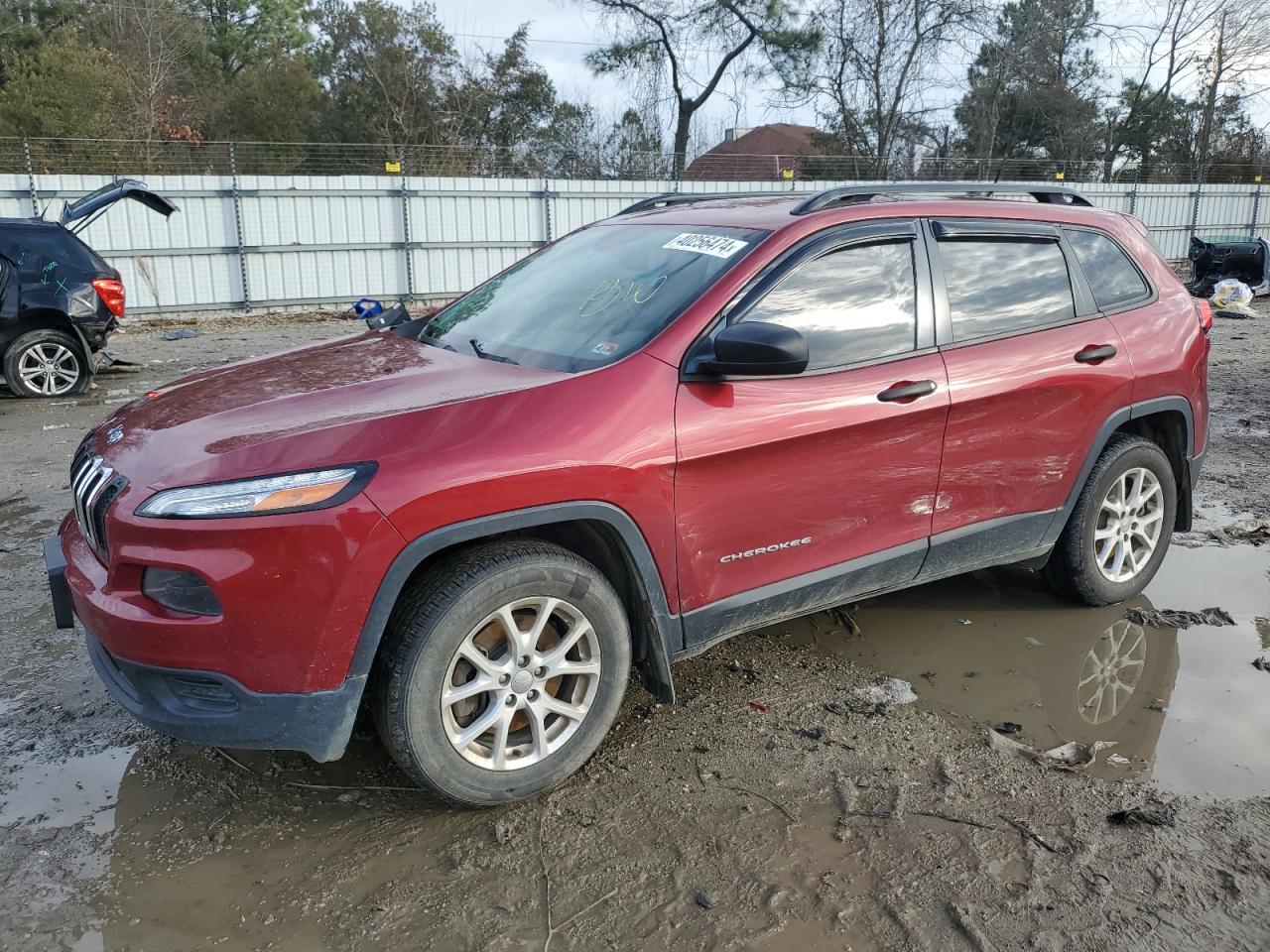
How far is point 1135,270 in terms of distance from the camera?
4414 millimetres

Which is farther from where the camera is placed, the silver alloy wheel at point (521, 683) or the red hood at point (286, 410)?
the silver alloy wheel at point (521, 683)

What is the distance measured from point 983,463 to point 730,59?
29.2 meters

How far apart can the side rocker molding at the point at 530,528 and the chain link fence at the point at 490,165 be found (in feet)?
40.9

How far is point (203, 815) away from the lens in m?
3.03

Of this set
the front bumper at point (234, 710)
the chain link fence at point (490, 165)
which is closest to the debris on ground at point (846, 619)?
the front bumper at point (234, 710)

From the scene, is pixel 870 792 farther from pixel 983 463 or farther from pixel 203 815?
pixel 203 815

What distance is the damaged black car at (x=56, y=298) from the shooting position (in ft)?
29.8

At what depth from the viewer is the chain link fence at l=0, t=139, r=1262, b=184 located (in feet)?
57.6

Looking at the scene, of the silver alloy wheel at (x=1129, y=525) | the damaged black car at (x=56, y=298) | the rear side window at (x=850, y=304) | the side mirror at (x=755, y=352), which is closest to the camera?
the side mirror at (x=755, y=352)

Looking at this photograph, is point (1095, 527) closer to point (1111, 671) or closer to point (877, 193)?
point (1111, 671)

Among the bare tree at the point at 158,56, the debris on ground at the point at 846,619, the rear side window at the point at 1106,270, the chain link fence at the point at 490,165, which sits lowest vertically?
the debris on ground at the point at 846,619

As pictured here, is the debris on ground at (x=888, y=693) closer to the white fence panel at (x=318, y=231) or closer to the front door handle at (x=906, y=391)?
the front door handle at (x=906, y=391)

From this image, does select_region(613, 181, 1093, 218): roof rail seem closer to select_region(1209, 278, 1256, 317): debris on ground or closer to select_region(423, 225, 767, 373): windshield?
select_region(423, 225, 767, 373): windshield

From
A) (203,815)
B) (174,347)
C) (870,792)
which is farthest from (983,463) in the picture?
(174,347)
